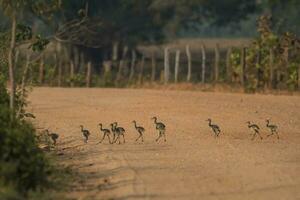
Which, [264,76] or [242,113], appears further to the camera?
[264,76]

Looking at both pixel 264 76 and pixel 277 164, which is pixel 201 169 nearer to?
pixel 277 164

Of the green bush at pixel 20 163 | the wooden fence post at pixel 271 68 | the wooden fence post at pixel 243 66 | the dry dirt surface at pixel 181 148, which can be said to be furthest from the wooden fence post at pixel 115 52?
the green bush at pixel 20 163

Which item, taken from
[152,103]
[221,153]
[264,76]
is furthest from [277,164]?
[264,76]

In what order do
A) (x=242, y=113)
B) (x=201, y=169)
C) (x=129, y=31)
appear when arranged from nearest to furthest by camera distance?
(x=201, y=169) → (x=242, y=113) → (x=129, y=31)

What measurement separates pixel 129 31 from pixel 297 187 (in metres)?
39.8

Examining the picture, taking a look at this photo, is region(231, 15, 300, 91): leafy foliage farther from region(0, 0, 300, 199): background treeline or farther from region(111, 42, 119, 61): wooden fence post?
region(111, 42, 119, 61): wooden fence post

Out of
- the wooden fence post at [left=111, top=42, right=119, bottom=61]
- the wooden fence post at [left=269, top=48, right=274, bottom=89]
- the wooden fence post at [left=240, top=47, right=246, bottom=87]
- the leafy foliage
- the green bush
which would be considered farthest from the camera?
the wooden fence post at [left=111, top=42, right=119, bottom=61]

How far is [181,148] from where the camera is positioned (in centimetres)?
1777

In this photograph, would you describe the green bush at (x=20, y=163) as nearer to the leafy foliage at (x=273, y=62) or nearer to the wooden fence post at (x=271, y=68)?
the leafy foliage at (x=273, y=62)

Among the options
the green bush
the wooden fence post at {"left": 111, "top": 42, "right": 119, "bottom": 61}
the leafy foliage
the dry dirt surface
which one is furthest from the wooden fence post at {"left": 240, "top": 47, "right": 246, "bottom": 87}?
the green bush

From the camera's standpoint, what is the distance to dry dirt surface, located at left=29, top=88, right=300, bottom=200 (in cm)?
1380

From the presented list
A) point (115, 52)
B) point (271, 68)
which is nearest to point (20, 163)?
point (271, 68)

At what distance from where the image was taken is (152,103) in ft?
85.4

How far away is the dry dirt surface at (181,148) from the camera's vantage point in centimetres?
1380
